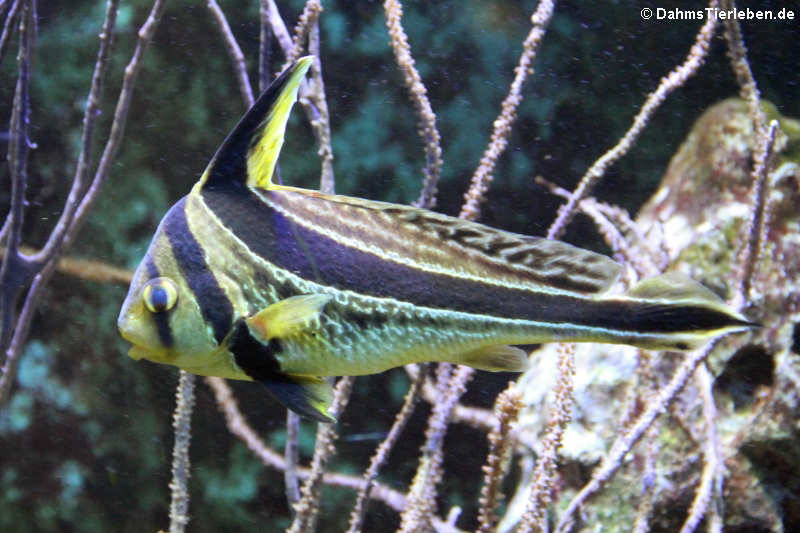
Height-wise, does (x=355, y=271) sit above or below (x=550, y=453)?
above

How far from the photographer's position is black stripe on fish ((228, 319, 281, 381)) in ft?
3.99

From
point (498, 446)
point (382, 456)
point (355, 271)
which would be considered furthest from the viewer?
point (382, 456)

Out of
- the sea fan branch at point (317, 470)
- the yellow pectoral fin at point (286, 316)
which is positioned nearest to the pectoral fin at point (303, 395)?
the yellow pectoral fin at point (286, 316)

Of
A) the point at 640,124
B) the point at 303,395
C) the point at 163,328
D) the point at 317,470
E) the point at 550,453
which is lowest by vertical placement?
the point at 317,470

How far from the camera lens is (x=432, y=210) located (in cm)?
262

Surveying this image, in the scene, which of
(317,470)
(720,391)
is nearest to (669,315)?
(317,470)

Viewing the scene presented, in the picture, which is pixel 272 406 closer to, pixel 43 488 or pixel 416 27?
pixel 43 488

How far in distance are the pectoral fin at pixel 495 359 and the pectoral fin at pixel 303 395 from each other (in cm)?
29

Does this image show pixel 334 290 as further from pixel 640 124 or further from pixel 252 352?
pixel 640 124

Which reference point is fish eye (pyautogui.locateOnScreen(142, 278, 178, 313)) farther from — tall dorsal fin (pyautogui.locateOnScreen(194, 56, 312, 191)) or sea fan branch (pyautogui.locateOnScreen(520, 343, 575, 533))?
sea fan branch (pyautogui.locateOnScreen(520, 343, 575, 533))

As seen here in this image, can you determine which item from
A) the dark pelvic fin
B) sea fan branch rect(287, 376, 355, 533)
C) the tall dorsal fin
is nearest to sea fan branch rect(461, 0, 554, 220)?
sea fan branch rect(287, 376, 355, 533)

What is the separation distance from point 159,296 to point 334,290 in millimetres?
331

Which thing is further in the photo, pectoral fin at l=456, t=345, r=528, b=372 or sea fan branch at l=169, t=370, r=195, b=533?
sea fan branch at l=169, t=370, r=195, b=533

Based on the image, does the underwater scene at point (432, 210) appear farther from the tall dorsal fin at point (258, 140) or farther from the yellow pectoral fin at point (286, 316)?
the yellow pectoral fin at point (286, 316)
